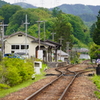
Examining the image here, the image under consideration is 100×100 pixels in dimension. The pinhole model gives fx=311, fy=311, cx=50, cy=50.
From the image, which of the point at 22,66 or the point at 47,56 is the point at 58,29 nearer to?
the point at 47,56

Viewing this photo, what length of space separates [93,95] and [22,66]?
8272 millimetres

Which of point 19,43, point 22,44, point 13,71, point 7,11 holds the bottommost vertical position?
point 13,71

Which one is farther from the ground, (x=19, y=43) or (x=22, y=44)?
(x=19, y=43)

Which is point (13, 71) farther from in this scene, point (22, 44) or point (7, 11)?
point (7, 11)

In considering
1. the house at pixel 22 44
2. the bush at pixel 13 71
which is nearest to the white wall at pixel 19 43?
the house at pixel 22 44

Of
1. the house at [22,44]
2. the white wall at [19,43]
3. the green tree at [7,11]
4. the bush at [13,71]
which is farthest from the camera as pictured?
the green tree at [7,11]

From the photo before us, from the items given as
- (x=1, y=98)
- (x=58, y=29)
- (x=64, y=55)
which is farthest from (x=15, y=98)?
(x=58, y=29)

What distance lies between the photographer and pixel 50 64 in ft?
167

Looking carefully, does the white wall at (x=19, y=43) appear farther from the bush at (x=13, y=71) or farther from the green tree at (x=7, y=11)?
the green tree at (x=7, y=11)

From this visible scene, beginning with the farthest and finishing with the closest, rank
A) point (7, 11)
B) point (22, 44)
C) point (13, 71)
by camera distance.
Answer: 1. point (7, 11)
2. point (22, 44)
3. point (13, 71)

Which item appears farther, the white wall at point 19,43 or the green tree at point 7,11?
the green tree at point 7,11

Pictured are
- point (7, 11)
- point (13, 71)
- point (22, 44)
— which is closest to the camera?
point (13, 71)

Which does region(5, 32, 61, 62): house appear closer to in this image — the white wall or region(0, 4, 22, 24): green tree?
the white wall

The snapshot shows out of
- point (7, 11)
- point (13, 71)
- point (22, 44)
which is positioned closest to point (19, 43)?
point (22, 44)
